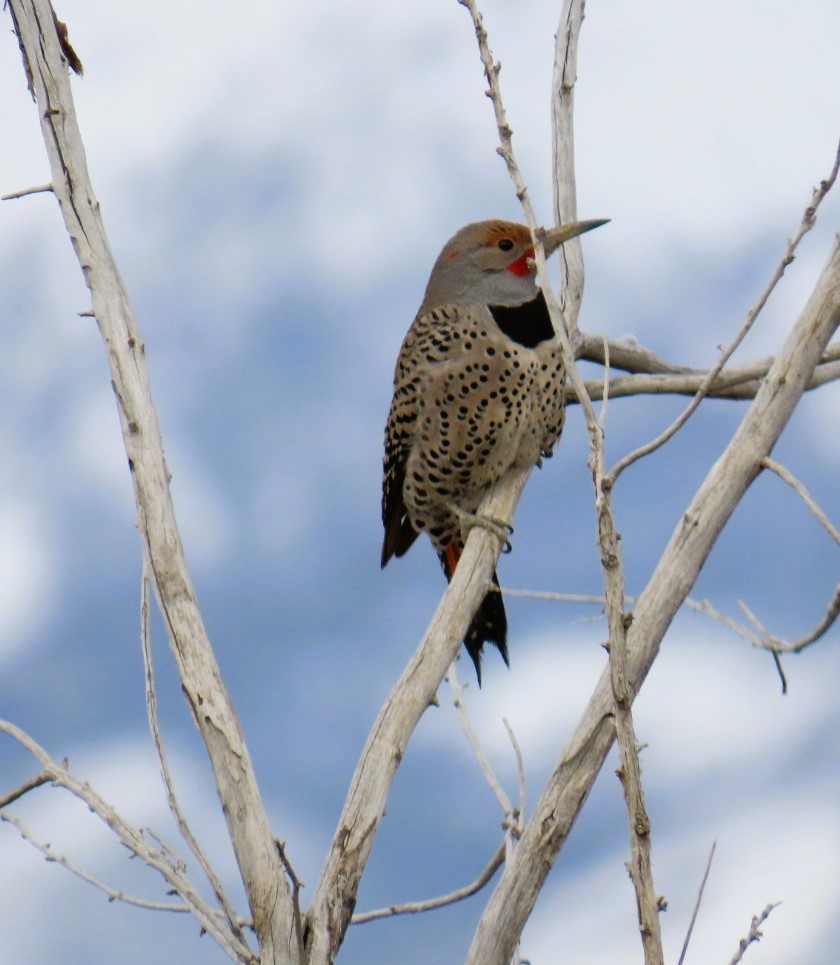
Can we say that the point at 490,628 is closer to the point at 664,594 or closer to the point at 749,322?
the point at 664,594

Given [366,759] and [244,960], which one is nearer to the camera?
[244,960]

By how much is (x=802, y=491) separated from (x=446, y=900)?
1.33 meters

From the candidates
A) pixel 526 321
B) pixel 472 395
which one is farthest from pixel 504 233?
pixel 472 395

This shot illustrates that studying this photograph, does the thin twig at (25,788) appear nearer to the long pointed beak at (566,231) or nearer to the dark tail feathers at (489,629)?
the dark tail feathers at (489,629)

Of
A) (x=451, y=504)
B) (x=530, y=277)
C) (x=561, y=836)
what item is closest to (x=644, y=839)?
(x=561, y=836)

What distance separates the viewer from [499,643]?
440 centimetres

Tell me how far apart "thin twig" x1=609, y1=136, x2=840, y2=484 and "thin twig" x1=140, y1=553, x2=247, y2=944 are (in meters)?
1.31

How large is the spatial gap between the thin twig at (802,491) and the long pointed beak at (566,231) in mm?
1421

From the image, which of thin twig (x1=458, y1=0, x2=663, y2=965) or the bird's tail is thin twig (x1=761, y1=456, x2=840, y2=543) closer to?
thin twig (x1=458, y1=0, x2=663, y2=965)

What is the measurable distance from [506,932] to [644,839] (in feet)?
2.45

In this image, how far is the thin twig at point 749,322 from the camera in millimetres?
2471

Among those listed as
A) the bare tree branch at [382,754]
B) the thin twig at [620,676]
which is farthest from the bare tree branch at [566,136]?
the thin twig at [620,676]

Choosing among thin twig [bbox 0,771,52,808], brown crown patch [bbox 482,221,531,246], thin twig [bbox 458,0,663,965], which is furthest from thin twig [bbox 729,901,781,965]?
brown crown patch [bbox 482,221,531,246]

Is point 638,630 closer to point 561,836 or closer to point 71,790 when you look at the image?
point 561,836
